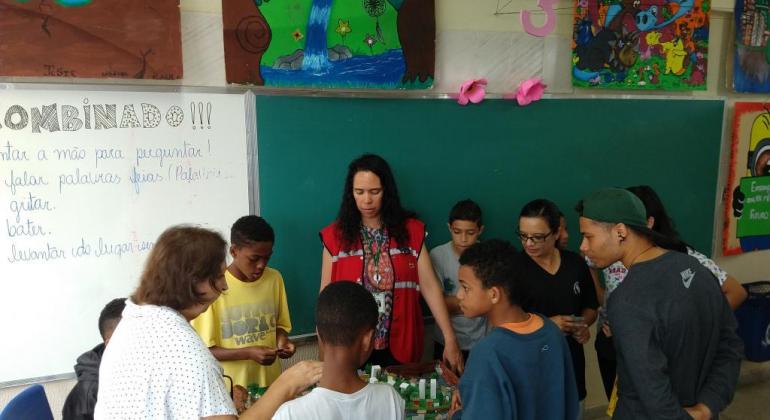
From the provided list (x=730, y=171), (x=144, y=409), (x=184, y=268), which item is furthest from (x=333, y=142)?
(x=730, y=171)

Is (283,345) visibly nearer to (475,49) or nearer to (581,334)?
(581,334)

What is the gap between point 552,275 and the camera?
2.50 m

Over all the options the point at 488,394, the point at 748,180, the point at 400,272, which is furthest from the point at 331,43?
the point at 748,180

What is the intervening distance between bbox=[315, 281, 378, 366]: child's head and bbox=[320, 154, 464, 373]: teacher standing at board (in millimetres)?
958

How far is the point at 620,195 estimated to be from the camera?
69.2 inches

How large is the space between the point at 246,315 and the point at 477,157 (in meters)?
1.62

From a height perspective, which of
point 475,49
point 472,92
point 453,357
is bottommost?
point 453,357

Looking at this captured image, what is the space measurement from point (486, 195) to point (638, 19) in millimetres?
1513

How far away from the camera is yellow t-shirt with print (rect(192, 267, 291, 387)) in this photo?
2262mm

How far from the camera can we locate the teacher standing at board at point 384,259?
8.21 feet

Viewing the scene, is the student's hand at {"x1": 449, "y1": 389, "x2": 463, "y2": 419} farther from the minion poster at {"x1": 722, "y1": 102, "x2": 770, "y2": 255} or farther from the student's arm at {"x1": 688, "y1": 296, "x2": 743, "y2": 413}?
the minion poster at {"x1": 722, "y1": 102, "x2": 770, "y2": 255}

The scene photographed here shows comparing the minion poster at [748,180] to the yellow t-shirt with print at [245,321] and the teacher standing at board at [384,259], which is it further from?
the yellow t-shirt with print at [245,321]

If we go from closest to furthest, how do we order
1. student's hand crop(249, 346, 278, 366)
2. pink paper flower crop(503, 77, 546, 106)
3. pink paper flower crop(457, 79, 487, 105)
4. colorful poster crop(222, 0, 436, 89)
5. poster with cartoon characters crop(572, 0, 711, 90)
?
student's hand crop(249, 346, 278, 366)
colorful poster crop(222, 0, 436, 89)
pink paper flower crop(457, 79, 487, 105)
pink paper flower crop(503, 77, 546, 106)
poster with cartoon characters crop(572, 0, 711, 90)

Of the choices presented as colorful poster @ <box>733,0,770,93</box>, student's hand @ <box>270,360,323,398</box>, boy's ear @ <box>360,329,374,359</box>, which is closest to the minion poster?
colorful poster @ <box>733,0,770,93</box>
